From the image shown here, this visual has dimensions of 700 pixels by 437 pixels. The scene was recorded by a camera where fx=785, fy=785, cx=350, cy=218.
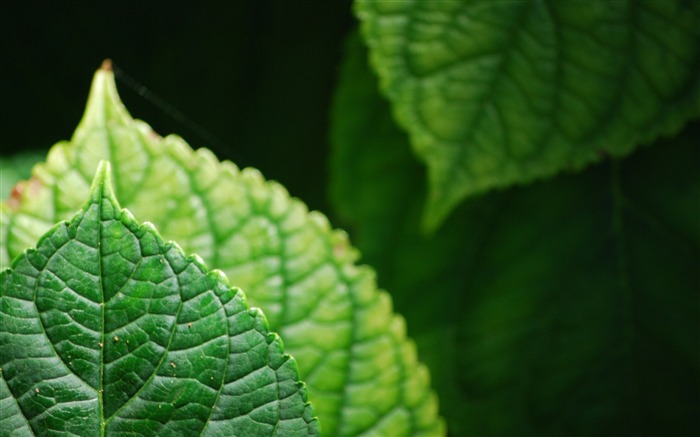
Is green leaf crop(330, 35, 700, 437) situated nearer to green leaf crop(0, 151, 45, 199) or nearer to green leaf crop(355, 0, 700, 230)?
green leaf crop(355, 0, 700, 230)

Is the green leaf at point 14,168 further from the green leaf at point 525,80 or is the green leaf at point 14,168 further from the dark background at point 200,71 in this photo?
the green leaf at point 525,80

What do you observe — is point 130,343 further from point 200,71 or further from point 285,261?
point 200,71

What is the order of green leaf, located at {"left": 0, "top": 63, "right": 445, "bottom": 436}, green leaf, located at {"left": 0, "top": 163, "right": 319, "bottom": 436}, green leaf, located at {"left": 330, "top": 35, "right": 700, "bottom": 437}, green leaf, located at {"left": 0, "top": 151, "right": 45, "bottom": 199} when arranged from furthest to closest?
1. green leaf, located at {"left": 330, "top": 35, "right": 700, "bottom": 437}
2. green leaf, located at {"left": 0, "top": 151, "right": 45, "bottom": 199}
3. green leaf, located at {"left": 0, "top": 63, "right": 445, "bottom": 436}
4. green leaf, located at {"left": 0, "top": 163, "right": 319, "bottom": 436}

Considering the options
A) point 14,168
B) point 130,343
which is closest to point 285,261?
point 130,343

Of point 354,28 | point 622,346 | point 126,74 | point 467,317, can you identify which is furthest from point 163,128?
point 622,346

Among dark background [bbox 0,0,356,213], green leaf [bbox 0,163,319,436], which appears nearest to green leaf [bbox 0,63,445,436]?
green leaf [bbox 0,163,319,436]

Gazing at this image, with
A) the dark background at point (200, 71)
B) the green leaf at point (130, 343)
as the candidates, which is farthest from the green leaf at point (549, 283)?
the green leaf at point (130, 343)
